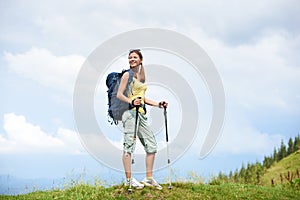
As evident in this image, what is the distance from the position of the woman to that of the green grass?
0.27 m

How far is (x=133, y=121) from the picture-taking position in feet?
22.5

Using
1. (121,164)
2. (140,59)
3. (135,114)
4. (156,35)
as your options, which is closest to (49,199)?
(121,164)

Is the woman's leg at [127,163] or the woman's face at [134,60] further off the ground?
the woman's face at [134,60]

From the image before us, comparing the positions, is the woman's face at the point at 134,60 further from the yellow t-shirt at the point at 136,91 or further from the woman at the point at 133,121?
the yellow t-shirt at the point at 136,91

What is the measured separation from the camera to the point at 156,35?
9.11 metres

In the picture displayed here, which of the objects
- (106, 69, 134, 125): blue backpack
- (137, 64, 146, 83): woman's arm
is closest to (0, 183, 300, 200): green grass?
(106, 69, 134, 125): blue backpack

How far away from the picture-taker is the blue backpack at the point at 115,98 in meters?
6.85

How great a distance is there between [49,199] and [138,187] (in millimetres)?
2068

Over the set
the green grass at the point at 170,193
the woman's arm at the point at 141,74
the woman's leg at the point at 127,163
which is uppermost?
the woman's arm at the point at 141,74

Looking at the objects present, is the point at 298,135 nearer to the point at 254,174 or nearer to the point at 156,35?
the point at 254,174

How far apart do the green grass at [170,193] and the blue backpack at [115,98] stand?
5.30 feet

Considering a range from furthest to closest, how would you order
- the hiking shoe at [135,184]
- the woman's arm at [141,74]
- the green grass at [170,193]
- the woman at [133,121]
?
1. the woman's arm at [141,74]
2. the hiking shoe at [135,184]
3. the green grass at [170,193]
4. the woman at [133,121]

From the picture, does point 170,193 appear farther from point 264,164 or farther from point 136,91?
point 264,164

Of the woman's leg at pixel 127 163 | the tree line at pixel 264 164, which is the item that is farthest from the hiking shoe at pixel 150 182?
the tree line at pixel 264 164
